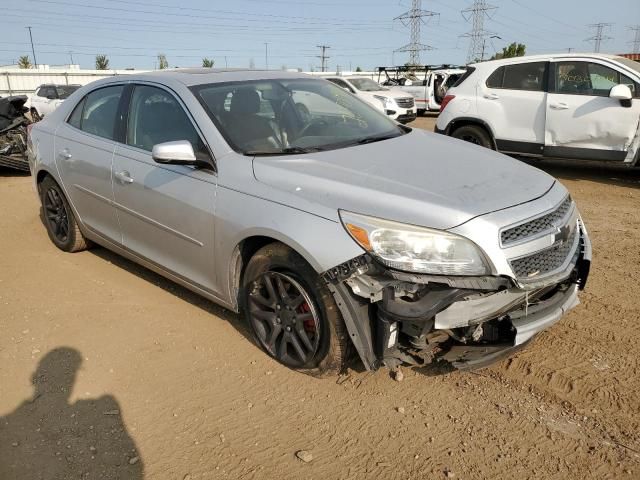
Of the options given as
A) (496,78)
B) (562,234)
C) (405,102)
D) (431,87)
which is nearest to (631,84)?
(496,78)

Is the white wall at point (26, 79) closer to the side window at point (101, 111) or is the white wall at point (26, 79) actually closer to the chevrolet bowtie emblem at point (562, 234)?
the side window at point (101, 111)

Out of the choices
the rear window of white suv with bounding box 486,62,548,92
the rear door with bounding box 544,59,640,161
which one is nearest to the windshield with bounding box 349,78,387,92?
the rear window of white suv with bounding box 486,62,548,92

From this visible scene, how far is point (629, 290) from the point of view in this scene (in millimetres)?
4043

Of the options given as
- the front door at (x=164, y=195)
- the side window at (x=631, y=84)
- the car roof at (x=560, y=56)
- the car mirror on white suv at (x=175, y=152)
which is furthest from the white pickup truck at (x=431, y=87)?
the car mirror on white suv at (x=175, y=152)

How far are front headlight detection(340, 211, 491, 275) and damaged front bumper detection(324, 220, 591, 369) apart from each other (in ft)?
0.14

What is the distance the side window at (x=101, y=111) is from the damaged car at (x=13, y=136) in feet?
19.0

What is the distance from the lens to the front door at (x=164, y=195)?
3.32 meters

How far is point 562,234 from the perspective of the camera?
9.23ft

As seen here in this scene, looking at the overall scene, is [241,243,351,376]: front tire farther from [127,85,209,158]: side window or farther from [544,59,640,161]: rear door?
[544,59,640,161]: rear door

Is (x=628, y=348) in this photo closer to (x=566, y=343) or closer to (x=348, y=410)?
(x=566, y=343)

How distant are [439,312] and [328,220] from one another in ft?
2.30

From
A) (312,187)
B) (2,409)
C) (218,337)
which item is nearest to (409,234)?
(312,187)

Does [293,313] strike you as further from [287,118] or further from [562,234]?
[562,234]

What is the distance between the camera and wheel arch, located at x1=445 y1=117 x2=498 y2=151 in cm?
812
